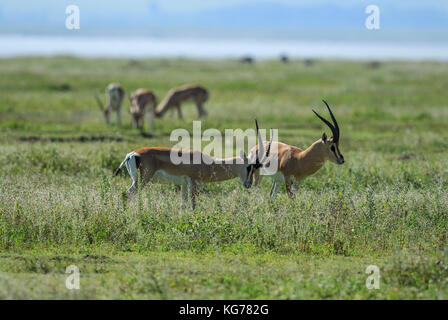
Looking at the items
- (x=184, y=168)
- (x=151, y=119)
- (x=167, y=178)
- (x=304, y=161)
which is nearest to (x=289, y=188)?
(x=304, y=161)

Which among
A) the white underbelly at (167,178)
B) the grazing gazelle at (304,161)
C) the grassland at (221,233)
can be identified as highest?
the grazing gazelle at (304,161)

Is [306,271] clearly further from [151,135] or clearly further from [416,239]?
[151,135]

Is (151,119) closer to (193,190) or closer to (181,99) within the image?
(181,99)

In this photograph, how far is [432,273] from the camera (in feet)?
26.1

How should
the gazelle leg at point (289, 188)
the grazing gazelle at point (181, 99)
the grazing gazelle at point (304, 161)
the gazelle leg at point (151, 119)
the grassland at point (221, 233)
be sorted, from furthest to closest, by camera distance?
the grazing gazelle at point (181, 99) < the gazelle leg at point (151, 119) < the grazing gazelle at point (304, 161) < the gazelle leg at point (289, 188) < the grassland at point (221, 233)

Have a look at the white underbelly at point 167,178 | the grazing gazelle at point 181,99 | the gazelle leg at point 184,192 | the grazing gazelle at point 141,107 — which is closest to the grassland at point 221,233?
the gazelle leg at point 184,192

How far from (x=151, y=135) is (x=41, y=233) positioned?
12.2 m

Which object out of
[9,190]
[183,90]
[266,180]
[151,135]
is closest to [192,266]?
[9,190]

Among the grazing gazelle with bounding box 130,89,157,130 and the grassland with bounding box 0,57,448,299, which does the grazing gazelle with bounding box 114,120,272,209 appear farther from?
the grazing gazelle with bounding box 130,89,157,130

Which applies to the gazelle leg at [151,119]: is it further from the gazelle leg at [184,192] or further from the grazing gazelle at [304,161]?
the grazing gazelle at [304,161]

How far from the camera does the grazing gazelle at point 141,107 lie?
2452cm

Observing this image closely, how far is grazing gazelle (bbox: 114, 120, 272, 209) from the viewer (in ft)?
38.6

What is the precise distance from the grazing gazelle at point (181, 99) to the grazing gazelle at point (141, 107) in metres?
1.38

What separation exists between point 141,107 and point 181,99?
386 cm
